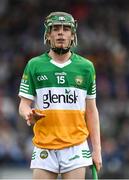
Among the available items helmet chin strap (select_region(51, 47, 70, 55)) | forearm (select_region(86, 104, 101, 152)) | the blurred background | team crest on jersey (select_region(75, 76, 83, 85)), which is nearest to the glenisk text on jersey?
team crest on jersey (select_region(75, 76, 83, 85))

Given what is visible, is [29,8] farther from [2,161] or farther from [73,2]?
[2,161]

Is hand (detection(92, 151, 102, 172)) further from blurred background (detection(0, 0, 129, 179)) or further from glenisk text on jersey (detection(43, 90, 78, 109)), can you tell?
blurred background (detection(0, 0, 129, 179))

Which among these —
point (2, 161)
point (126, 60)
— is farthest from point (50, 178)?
point (126, 60)

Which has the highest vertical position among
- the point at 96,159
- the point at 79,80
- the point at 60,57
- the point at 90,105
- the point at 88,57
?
the point at 60,57

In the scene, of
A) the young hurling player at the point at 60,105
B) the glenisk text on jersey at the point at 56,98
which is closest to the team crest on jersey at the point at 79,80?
the young hurling player at the point at 60,105

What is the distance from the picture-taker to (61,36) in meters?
8.00

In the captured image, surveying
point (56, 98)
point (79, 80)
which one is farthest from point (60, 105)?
point (79, 80)

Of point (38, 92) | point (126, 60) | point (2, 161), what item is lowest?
point (2, 161)

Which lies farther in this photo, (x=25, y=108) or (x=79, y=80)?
(x=79, y=80)

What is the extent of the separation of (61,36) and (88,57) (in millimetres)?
9612

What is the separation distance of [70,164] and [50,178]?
0.71 ft

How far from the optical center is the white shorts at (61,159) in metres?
7.94

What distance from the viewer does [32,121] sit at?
7.72m

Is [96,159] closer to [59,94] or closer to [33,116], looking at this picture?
[59,94]
